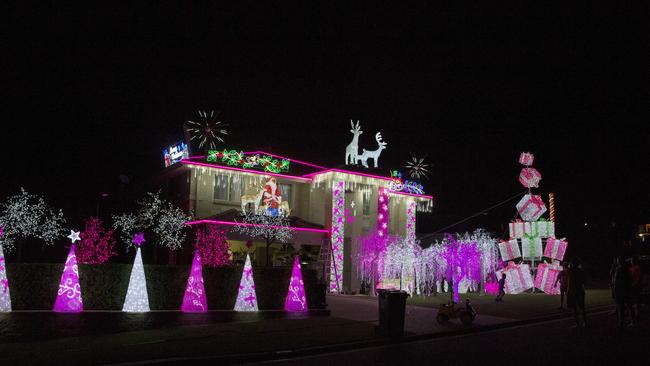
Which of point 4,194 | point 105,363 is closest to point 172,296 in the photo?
point 105,363

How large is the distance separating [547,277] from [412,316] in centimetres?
1820

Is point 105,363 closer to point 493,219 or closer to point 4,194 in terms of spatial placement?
point 4,194

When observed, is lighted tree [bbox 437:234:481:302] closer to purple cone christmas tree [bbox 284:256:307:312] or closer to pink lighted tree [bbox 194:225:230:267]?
purple cone christmas tree [bbox 284:256:307:312]

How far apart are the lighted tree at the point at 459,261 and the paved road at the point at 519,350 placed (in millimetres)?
11705

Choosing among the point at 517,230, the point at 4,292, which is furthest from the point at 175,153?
the point at 517,230

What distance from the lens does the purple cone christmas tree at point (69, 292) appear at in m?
16.4

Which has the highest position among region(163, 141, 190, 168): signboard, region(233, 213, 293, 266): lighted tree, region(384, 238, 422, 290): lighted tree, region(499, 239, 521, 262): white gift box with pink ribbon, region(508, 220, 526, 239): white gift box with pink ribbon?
region(163, 141, 190, 168): signboard

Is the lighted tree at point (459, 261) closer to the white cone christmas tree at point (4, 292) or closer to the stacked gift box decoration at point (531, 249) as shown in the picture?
the stacked gift box decoration at point (531, 249)

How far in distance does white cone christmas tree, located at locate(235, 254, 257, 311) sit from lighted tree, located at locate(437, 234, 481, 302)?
1097cm

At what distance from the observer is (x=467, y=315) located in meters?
16.4

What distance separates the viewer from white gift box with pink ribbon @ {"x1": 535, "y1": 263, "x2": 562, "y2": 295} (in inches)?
1308

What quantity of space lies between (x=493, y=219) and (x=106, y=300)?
61.9 m

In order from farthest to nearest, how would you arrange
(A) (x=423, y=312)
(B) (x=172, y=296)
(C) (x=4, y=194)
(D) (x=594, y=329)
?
(C) (x=4, y=194)
(A) (x=423, y=312)
(B) (x=172, y=296)
(D) (x=594, y=329)

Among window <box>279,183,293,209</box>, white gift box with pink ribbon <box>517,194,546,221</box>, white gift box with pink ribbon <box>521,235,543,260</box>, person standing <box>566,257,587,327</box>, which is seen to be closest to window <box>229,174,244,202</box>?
window <box>279,183,293,209</box>
